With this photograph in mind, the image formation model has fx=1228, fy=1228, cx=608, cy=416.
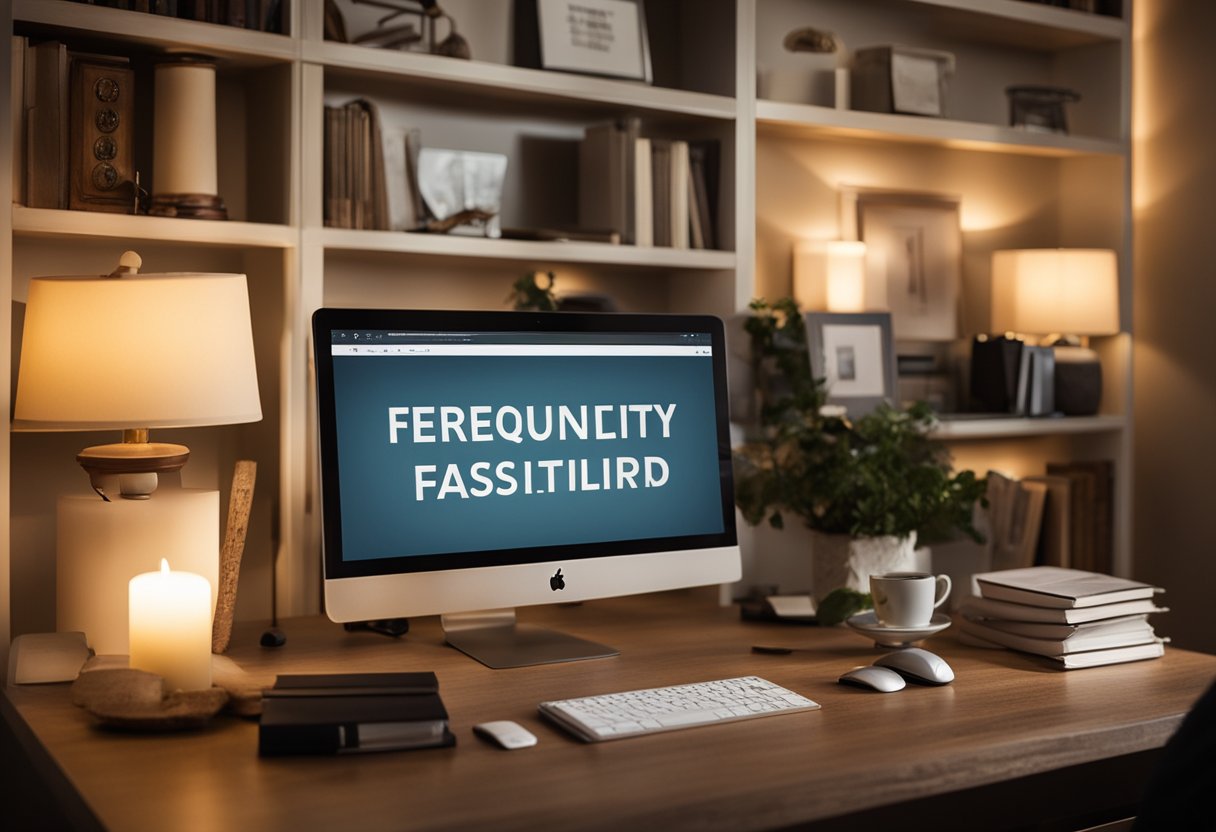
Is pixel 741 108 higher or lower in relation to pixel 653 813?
higher

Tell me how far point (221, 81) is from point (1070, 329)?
1948 mm

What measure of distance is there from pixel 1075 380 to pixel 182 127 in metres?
2.05

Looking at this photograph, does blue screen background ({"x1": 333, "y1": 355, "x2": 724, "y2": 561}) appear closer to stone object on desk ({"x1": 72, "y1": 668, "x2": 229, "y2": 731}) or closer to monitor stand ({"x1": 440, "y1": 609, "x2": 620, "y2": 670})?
monitor stand ({"x1": 440, "y1": 609, "x2": 620, "y2": 670})

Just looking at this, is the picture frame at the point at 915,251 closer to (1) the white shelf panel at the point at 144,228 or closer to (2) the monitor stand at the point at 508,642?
(2) the monitor stand at the point at 508,642

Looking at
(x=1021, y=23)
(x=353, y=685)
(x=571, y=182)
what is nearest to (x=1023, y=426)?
(x=1021, y=23)

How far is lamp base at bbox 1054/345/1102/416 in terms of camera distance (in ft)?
9.52

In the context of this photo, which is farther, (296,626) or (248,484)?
(296,626)

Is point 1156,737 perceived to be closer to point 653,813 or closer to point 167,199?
point 653,813

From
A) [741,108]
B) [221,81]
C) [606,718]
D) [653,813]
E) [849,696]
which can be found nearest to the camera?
[653,813]

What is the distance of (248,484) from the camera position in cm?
180

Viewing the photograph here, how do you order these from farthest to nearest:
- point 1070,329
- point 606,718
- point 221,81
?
point 1070,329
point 221,81
point 606,718

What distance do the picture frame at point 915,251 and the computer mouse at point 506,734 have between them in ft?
5.64

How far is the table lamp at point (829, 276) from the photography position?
108 inches

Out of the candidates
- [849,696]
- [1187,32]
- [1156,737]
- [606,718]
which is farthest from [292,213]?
[1187,32]
